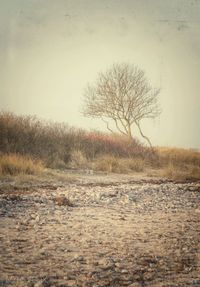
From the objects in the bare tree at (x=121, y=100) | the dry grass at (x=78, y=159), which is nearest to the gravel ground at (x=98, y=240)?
the dry grass at (x=78, y=159)

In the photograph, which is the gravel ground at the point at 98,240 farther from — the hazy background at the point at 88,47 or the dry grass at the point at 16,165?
the hazy background at the point at 88,47

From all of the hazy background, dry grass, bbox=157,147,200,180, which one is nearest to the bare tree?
dry grass, bbox=157,147,200,180

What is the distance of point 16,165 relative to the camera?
927 centimetres

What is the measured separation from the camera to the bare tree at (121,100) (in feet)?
47.0

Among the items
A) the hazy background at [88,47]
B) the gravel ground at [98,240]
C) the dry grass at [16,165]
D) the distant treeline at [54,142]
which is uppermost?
the hazy background at [88,47]

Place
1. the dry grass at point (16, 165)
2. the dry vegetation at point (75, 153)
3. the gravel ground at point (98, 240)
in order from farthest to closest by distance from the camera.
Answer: the dry vegetation at point (75, 153) < the dry grass at point (16, 165) < the gravel ground at point (98, 240)

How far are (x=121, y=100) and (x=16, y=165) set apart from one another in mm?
8177

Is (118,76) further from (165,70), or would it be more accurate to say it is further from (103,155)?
(165,70)

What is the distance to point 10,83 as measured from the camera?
8320mm

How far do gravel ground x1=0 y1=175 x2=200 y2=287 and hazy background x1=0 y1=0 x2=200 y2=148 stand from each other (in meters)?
2.19

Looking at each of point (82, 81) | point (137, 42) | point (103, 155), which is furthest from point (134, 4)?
point (103, 155)

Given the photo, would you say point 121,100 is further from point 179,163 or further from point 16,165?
point 16,165

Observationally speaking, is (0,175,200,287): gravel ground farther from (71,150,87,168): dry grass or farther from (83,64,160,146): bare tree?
(83,64,160,146): bare tree

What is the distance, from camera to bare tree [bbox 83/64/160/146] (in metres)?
14.3
